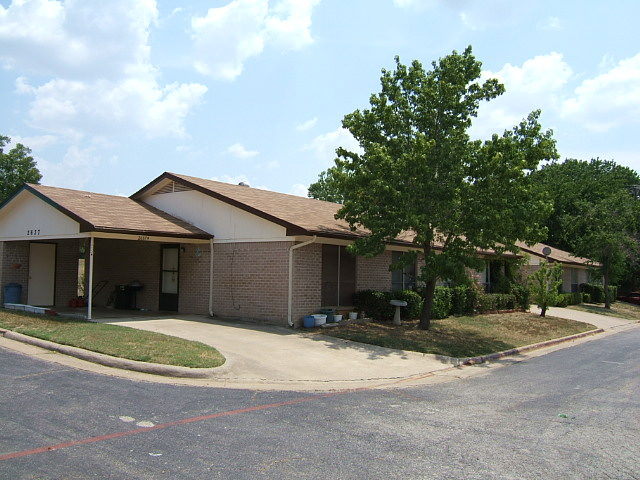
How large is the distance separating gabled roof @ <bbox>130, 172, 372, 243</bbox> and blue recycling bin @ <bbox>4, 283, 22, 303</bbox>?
16.8 ft

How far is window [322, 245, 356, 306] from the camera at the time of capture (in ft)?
50.9

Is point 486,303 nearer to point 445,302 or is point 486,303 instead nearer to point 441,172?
point 445,302

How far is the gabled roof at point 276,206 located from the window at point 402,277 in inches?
84.0

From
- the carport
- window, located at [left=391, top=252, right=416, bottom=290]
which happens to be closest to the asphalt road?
the carport

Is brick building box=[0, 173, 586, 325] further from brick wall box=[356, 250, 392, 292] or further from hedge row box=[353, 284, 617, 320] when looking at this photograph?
hedge row box=[353, 284, 617, 320]

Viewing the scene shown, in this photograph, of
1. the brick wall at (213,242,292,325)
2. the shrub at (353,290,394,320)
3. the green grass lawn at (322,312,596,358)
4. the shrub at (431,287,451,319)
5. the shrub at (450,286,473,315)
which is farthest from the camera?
the shrub at (450,286,473,315)

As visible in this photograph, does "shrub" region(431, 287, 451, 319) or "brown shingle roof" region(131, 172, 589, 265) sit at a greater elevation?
"brown shingle roof" region(131, 172, 589, 265)

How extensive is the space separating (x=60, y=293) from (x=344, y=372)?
13393mm

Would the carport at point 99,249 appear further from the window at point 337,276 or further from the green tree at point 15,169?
the green tree at point 15,169

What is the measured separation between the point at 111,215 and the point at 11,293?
15.6 ft

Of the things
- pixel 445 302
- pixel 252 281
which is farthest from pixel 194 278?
pixel 445 302

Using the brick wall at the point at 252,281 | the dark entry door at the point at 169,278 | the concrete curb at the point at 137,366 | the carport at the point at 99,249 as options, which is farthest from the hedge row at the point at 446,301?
the concrete curb at the point at 137,366

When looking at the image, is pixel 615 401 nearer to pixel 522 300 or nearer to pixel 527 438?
pixel 527 438

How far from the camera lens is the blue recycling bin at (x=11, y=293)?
669 inches
